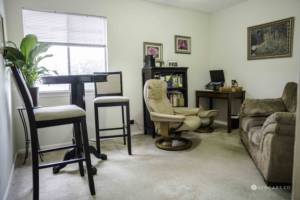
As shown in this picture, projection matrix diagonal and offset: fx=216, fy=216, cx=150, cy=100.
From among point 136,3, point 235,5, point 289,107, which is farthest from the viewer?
point 235,5

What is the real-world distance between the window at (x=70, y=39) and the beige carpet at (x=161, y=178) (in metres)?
1.42

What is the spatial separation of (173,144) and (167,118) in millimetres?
581

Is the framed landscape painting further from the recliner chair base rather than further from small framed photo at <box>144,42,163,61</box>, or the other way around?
the recliner chair base

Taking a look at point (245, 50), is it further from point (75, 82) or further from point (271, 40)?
point (75, 82)

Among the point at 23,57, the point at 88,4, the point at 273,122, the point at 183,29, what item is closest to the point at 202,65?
the point at 183,29

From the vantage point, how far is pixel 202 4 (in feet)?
14.2

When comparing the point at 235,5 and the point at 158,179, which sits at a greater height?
the point at 235,5

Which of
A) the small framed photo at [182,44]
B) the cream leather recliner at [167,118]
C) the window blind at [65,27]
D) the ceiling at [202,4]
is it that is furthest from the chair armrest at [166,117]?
the ceiling at [202,4]

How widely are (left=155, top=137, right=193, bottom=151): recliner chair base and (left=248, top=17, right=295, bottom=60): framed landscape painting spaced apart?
215 centimetres

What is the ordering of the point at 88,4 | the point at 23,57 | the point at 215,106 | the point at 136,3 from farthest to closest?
1. the point at 215,106
2. the point at 136,3
3. the point at 88,4
4. the point at 23,57

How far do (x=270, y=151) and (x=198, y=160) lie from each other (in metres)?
0.97

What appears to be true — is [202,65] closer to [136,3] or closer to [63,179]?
[136,3]

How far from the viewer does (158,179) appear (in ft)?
7.42

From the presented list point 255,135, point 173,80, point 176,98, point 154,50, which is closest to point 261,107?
point 255,135
